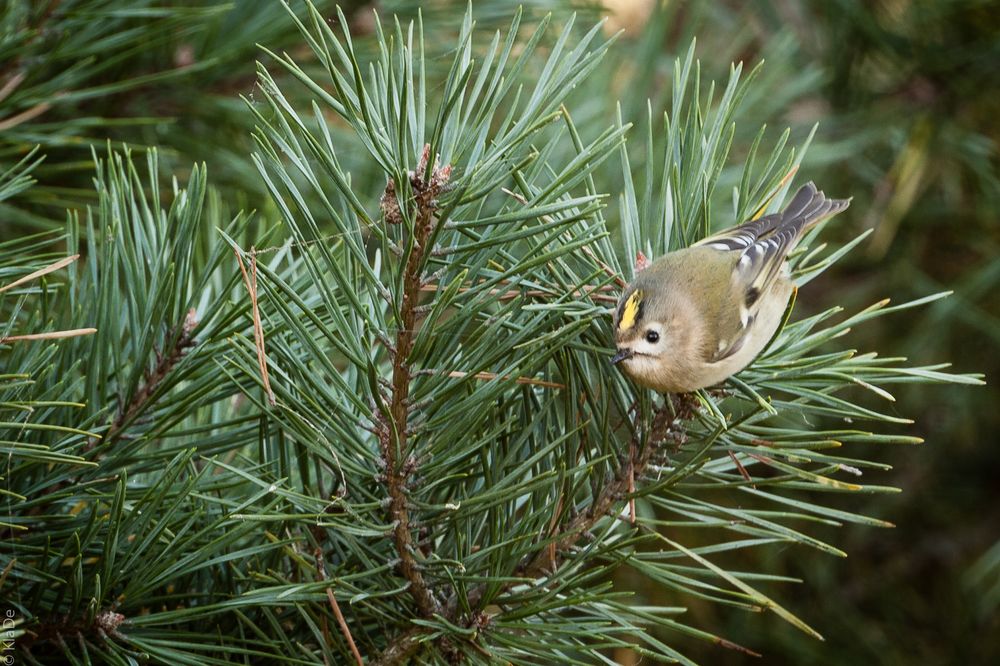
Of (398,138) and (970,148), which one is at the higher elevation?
(970,148)

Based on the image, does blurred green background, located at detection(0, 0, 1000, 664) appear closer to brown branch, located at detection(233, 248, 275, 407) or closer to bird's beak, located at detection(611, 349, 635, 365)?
brown branch, located at detection(233, 248, 275, 407)

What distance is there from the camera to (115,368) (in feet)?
2.31

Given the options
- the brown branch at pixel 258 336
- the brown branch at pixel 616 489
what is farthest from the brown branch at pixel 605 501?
the brown branch at pixel 258 336

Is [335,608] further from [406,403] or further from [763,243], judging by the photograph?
[763,243]

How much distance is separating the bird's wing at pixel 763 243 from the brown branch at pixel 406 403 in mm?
272

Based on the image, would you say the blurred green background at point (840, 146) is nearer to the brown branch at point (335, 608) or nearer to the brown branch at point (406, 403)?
the brown branch at point (406, 403)

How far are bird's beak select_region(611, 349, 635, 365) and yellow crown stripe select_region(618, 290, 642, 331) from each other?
18 mm

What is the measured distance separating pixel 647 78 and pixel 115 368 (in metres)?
1.02

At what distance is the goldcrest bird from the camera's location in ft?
2.15

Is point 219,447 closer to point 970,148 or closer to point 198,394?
point 198,394

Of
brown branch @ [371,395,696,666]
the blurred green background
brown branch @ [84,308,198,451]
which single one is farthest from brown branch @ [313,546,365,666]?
the blurred green background

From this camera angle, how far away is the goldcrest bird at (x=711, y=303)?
656mm

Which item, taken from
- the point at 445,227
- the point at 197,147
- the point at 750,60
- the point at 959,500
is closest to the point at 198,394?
the point at 445,227

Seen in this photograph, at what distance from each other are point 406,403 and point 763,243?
1.21ft
